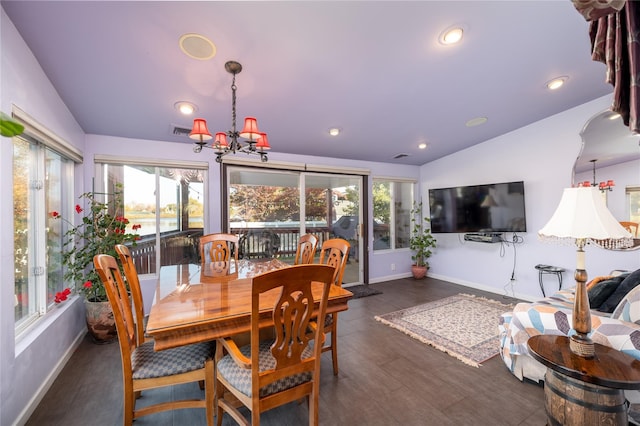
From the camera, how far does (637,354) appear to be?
1615 millimetres

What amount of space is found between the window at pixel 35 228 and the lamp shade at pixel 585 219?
3.60 m

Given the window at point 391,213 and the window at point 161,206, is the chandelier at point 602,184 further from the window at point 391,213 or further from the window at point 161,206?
the window at point 161,206

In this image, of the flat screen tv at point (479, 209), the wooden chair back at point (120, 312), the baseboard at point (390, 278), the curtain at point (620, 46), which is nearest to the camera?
the curtain at point (620, 46)

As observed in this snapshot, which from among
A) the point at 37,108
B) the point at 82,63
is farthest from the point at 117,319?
the point at 82,63

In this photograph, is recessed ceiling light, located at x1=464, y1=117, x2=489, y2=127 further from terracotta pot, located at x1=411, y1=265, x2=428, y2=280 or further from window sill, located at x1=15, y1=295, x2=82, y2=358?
window sill, located at x1=15, y1=295, x2=82, y2=358

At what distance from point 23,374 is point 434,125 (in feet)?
15.4

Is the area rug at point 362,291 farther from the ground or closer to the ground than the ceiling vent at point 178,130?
closer to the ground

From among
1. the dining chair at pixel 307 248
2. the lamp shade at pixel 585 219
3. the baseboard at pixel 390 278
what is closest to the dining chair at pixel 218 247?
the dining chair at pixel 307 248

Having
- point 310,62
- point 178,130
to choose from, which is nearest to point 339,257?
point 310,62

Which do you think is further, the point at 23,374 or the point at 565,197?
the point at 23,374

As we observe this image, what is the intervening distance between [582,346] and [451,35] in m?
2.28

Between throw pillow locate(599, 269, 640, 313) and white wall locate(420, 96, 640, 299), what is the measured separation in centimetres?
154

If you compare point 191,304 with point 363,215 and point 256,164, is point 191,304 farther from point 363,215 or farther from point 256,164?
point 363,215

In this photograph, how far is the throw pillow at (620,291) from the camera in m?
2.19
